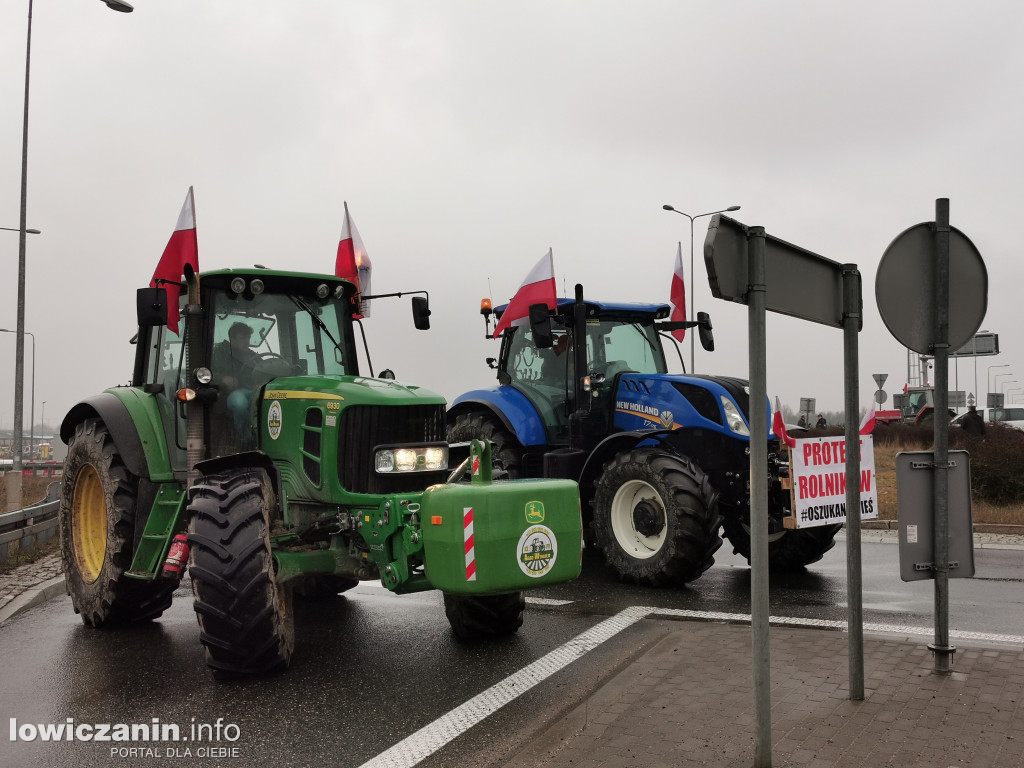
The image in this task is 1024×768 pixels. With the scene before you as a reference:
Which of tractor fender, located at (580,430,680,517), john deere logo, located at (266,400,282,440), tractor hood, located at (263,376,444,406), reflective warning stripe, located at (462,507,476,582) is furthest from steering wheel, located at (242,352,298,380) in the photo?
tractor fender, located at (580,430,680,517)

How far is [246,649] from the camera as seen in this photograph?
546 cm

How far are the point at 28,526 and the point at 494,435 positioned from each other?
5.22 meters

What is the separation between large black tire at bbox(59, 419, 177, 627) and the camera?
6.80 m

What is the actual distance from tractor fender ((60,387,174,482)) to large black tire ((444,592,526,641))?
227cm

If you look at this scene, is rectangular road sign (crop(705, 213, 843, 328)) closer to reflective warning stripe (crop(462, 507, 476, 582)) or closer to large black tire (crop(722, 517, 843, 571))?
reflective warning stripe (crop(462, 507, 476, 582))

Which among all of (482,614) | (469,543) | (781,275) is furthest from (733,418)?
(781,275)

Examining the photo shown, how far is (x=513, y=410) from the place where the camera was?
33.9 ft

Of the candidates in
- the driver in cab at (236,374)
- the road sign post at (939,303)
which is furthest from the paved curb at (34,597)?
the road sign post at (939,303)

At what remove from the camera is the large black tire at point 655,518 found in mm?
8188

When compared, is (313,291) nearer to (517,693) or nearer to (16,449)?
(517,693)

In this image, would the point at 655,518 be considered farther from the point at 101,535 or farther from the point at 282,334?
the point at 101,535

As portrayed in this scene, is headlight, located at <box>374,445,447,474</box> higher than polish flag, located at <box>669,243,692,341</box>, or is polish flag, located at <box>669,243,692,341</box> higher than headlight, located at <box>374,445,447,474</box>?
polish flag, located at <box>669,243,692,341</box>

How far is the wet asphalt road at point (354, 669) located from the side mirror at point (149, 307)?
88.2 inches

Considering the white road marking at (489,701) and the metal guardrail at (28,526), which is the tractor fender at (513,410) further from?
the metal guardrail at (28,526)
